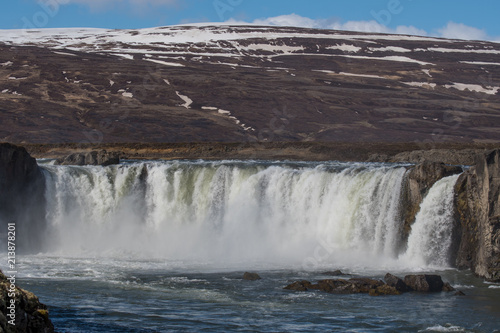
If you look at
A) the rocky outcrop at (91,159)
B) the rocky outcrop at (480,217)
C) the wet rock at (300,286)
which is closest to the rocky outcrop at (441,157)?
the rocky outcrop at (91,159)

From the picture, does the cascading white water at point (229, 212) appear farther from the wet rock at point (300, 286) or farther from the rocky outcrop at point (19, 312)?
the rocky outcrop at point (19, 312)

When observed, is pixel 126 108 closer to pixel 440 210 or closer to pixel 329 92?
pixel 329 92

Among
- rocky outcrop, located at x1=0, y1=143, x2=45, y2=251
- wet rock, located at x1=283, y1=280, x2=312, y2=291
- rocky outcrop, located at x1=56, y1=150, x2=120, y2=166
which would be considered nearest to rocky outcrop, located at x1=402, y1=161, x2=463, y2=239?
wet rock, located at x1=283, y1=280, x2=312, y2=291

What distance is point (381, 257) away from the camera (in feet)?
119

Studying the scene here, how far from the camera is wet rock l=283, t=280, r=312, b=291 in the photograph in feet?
93.6

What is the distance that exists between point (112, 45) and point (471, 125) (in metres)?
89.7

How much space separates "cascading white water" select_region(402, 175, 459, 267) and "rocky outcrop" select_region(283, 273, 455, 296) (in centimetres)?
508

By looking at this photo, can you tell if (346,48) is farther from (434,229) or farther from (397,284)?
(397,284)

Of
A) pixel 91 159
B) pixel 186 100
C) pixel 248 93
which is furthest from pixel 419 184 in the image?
pixel 248 93

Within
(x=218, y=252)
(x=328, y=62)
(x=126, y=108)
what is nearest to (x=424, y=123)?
(x=126, y=108)

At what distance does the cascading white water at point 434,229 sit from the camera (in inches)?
1341

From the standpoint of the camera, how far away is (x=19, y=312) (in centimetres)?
1752

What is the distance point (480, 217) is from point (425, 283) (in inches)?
235

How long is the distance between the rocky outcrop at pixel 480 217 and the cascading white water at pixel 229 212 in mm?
3480
